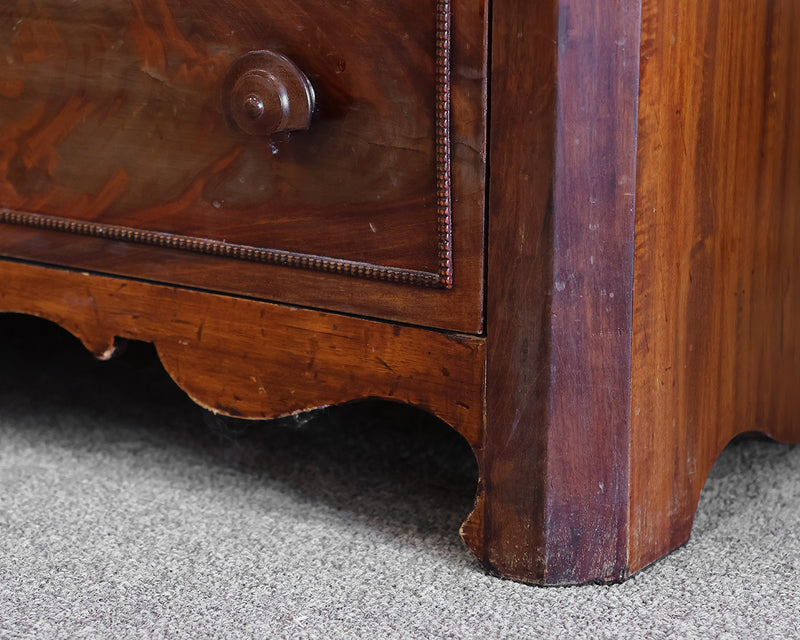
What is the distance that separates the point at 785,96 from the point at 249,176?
41 centimetres

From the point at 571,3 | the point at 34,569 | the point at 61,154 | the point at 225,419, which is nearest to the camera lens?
the point at 571,3

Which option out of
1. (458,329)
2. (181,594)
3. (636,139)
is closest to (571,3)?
(636,139)

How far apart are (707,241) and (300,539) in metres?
0.36

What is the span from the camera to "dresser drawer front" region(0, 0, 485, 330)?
0.72 m

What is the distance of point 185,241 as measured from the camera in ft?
2.76

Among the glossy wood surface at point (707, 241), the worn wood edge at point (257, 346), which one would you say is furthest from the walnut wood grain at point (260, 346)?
the glossy wood surface at point (707, 241)

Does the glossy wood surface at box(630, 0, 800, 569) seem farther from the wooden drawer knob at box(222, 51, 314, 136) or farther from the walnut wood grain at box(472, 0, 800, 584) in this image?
the wooden drawer knob at box(222, 51, 314, 136)

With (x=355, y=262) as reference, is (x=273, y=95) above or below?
above

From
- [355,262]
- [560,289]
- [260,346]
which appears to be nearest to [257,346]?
[260,346]

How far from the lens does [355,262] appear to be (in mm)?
771

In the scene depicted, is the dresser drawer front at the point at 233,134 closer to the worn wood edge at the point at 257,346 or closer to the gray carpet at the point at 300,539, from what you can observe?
the worn wood edge at the point at 257,346

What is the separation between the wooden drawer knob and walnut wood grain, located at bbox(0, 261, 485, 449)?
0.14 m

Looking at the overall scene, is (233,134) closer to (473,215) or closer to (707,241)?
(473,215)

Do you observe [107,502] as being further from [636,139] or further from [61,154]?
[636,139]
